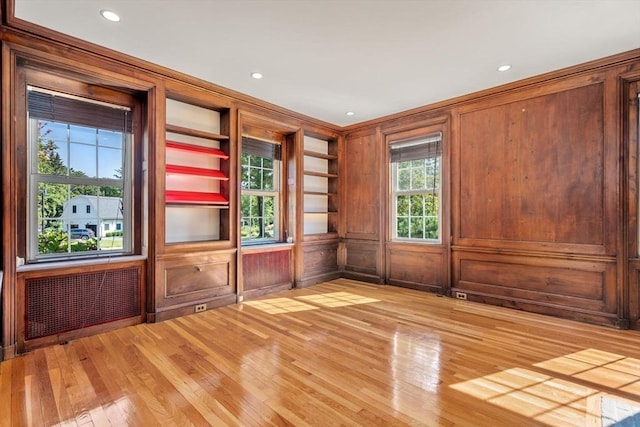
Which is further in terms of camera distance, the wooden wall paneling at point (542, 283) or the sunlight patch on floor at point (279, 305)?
the sunlight patch on floor at point (279, 305)

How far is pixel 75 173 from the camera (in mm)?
3125

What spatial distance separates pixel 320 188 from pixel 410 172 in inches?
65.3

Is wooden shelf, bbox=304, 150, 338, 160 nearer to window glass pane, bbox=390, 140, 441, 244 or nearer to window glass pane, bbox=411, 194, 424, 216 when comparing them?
window glass pane, bbox=390, 140, 441, 244

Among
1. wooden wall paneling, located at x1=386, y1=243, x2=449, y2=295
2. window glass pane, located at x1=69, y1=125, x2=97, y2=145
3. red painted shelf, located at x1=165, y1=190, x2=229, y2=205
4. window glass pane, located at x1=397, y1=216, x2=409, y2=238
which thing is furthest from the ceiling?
wooden wall paneling, located at x1=386, y1=243, x2=449, y2=295

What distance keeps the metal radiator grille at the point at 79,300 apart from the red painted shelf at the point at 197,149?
1480 mm

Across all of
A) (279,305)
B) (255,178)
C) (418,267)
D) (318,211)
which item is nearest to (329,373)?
(279,305)

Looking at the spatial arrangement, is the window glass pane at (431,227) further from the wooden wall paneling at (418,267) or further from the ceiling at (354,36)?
the ceiling at (354,36)

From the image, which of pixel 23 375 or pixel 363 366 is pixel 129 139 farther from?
pixel 363 366

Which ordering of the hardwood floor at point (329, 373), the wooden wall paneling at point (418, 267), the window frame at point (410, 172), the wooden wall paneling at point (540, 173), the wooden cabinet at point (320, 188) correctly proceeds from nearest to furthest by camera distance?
1. the hardwood floor at point (329, 373)
2. the wooden wall paneling at point (540, 173)
3. the wooden wall paneling at point (418, 267)
4. the window frame at point (410, 172)
5. the wooden cabinet at point (320, 188)

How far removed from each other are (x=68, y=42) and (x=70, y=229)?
1767 mm

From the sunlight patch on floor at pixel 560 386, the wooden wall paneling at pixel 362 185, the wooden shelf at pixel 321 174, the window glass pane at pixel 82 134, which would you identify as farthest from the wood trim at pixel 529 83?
the window glass pane at pixel 82 134

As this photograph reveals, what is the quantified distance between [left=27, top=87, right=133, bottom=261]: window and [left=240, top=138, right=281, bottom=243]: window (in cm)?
154

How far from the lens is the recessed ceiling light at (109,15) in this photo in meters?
2.41

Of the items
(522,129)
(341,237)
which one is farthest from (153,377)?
(522,129)
